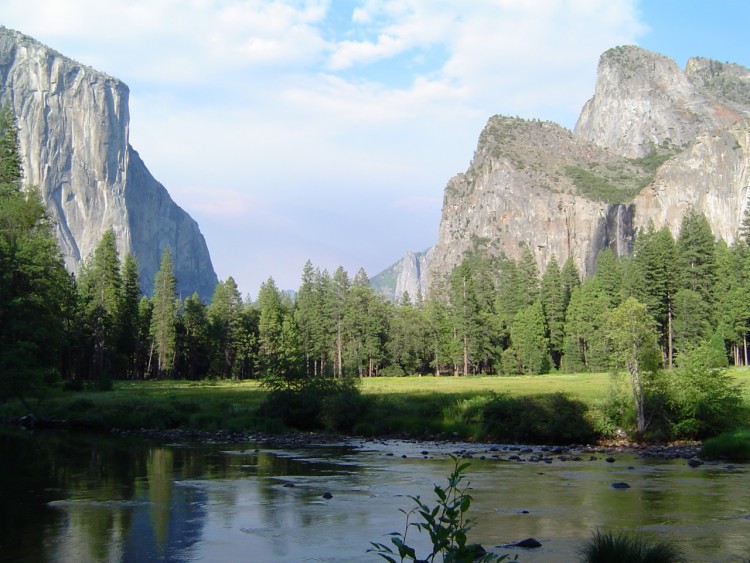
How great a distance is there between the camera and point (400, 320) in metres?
114

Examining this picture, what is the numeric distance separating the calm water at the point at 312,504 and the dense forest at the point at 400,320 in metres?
44.8

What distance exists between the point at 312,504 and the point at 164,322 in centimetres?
8510

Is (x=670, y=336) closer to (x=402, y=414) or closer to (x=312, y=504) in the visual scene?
(x=402, y=414)

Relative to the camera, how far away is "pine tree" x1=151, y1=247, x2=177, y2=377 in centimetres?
10062

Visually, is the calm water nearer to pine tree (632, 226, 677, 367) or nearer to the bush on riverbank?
the bush on riverbank

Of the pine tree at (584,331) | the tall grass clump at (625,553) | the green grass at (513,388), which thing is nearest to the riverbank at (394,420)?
the green grass at (513,388)

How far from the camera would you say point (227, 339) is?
10806 centimetres

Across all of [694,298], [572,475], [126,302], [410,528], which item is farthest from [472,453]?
[126,302]

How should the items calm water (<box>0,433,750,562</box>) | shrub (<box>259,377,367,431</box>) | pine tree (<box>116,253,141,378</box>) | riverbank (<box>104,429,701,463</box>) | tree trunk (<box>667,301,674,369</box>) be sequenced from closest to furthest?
calm water (<box>0,433,750,562</box>), riverbank (<box>104,429,701,463</box>), shrub (<box>259,377,367,431</box>), tree trunk (<box>667,301,674,369</box>), pine tree (<box>116,253,141,378</box>)

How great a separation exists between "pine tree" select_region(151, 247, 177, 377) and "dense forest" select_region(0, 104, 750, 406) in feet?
0.63

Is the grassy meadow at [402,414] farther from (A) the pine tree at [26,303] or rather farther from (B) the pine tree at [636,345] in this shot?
(A) the pine tree at [26,303]

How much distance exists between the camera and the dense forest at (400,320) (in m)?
88.1

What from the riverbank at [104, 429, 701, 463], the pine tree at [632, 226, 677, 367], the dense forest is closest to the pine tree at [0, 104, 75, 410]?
the riverbank at [104, 429, 701, 463]

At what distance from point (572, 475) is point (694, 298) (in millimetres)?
71649
